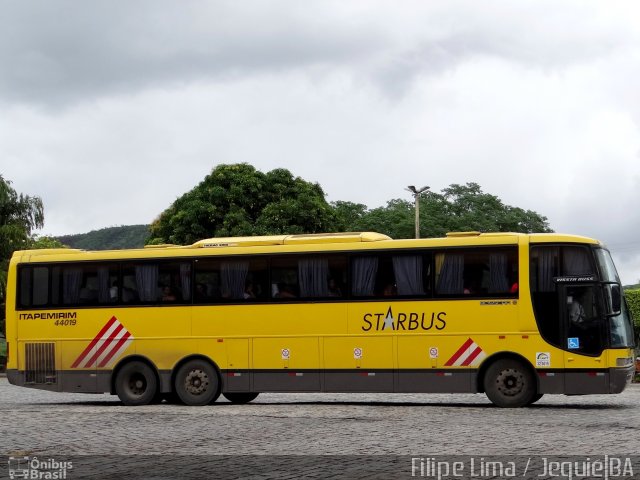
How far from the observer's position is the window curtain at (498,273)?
2356 cm

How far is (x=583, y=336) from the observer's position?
2302cm

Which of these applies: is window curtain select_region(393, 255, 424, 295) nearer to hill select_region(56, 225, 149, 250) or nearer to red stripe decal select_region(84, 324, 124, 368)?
red stripe decal select_region(84, 324, 124, 368)

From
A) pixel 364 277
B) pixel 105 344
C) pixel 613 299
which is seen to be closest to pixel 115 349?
pixel 105 344

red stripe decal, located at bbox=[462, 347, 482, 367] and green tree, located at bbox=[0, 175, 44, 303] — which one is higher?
green tree, located at bbox=[0, 175, 44, 303]

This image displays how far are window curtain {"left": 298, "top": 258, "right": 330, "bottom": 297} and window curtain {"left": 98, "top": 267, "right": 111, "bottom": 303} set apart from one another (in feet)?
15.2

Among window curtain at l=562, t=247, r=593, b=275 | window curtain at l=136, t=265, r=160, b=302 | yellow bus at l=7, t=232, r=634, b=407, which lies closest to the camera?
window curtain at l=562, t=247, r=593, b=275

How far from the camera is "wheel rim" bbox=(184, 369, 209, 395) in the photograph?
25641 mm

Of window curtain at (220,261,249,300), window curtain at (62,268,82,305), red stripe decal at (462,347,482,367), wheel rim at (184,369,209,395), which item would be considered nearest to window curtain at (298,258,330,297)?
window curtain at (220,261,249,300)

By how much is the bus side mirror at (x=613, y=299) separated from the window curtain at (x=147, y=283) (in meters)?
9.90

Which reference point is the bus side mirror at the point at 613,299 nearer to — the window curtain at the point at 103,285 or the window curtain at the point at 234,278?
the window curtain at the point at 234,278

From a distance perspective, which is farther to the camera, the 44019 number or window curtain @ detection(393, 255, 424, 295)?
the 44019 number

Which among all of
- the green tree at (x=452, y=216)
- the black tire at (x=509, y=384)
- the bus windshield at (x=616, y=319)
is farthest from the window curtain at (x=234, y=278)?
the green tree at (x=452, y=216)

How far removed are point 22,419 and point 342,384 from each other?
7.13 meters

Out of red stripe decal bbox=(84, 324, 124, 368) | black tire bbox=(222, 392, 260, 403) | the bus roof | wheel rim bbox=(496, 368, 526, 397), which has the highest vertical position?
the bus roof
